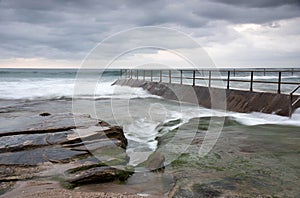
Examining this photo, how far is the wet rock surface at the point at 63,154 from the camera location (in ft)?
11.5

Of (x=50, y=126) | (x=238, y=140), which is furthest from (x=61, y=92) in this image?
(x=238, y=140)

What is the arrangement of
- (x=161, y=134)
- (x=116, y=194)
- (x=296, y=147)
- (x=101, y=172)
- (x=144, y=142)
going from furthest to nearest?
1. (x=161, y=134)
2. (x=144, y=142)
3. (x=296, y=147)
4. (x=101, y=172)
5. (x=116, y=194)

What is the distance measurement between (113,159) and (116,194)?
119cm

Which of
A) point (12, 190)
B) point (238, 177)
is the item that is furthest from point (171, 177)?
point (12, 190)

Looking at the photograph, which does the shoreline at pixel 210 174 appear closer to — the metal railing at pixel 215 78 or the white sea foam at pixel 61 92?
the metal railing at pixel 215 78

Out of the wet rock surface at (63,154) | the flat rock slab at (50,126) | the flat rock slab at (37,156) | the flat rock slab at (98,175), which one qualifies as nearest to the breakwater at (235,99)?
the wet rock surface at (63,154)

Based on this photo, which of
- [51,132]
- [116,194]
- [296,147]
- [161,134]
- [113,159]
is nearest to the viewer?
[116,194]

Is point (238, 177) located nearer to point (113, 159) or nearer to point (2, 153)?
point (113, 159)

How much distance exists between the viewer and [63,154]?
4.29 meters

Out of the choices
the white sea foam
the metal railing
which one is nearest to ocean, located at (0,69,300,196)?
the metal railing

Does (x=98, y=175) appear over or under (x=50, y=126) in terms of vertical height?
under

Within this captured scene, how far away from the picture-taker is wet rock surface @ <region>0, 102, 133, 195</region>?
3.49 m

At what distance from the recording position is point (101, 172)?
3.51m

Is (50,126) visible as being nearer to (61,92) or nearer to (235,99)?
(235,99)
